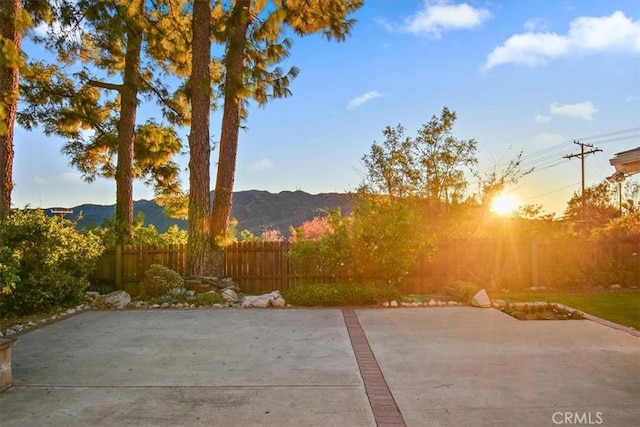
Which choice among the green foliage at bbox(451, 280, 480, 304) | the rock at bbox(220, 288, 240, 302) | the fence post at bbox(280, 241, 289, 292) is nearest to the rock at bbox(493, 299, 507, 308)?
the green foliage at bbox(451, 280, 480, 304)

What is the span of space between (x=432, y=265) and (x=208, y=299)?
16.9ft

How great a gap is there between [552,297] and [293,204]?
33.3 meters

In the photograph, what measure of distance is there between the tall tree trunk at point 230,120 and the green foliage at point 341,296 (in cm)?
303

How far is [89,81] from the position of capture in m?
11.8

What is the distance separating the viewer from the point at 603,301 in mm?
8180

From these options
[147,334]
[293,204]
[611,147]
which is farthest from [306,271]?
[293,204]

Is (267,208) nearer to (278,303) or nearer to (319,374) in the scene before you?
(278,303)

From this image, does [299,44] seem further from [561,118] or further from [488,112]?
[561,118]

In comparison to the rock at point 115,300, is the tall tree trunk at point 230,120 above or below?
above

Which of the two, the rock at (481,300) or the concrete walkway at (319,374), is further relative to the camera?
the rock at (481,300)

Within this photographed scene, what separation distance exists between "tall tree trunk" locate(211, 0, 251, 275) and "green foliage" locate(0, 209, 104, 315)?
10.1 feet

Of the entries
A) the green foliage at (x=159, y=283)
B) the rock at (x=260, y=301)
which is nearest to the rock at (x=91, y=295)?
the green foliage at (x=159, y=283)

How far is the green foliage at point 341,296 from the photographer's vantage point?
7.94 meters

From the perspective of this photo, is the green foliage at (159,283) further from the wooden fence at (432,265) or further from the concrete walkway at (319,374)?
the concrete walkway at (319,374)
